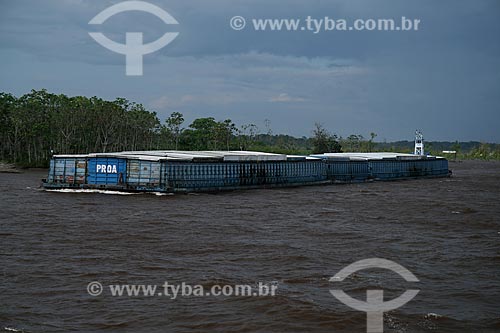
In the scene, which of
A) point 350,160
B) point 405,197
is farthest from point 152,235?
point 350,160

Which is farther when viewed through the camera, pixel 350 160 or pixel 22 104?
pixel 22 104

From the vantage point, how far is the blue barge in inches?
1667

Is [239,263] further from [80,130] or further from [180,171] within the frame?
[80,130]

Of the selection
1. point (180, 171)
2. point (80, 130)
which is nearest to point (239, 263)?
point (180, 171)

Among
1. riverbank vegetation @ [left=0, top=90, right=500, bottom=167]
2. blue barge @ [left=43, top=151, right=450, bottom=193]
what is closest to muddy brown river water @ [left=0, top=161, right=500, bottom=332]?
blue barge @ [left=43, top=151, right=450, bottom=193]

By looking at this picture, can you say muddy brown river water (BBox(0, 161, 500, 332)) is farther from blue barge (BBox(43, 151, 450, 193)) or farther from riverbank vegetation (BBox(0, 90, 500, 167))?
riverbank vegetation (BBox(0, 90, 500, 167))

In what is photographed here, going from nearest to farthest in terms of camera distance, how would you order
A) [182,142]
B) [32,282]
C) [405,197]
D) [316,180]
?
1. [32,282]
2. [405,197]
3. [316,180]
4. [182,142]

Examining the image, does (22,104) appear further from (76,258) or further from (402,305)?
(402,305)

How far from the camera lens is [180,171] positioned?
43.6m

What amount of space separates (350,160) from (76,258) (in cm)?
5132

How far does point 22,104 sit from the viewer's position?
296 feet

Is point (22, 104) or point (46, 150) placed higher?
point (22, 104)

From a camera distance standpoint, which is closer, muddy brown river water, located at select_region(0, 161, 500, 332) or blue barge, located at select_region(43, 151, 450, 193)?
muddy brown river water, located at select_region(0, 161, 500, 332)

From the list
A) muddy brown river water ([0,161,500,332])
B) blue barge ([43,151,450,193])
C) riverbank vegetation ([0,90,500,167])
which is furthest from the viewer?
riverbank vegetation ([0,90,500,167])
